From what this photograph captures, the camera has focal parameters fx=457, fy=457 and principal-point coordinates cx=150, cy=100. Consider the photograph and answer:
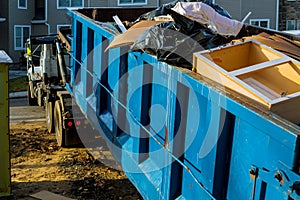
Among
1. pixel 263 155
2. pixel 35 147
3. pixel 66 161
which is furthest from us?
pixel 35 147

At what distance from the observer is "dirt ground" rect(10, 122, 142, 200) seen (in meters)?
7.15

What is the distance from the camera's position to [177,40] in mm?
4570

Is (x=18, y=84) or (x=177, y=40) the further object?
(x=18, y=84)

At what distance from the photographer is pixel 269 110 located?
308 cm

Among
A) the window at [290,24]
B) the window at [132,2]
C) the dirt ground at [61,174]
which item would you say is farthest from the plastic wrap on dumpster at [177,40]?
the window at [290,24]

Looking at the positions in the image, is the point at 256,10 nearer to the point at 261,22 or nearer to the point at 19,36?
the point at 261,22

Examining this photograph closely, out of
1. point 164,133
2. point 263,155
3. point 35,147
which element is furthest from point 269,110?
point 35,147

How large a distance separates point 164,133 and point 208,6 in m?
1.67

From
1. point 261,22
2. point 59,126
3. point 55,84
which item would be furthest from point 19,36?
point 59,126

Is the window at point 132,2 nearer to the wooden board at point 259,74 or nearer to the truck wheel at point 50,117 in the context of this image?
the truck wheel at point 50,117

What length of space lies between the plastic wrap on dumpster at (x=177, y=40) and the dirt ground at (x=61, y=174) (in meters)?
3.00

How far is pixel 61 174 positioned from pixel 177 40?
423 cm

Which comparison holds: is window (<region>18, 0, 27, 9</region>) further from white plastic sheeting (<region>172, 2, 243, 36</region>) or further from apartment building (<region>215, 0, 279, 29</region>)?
white plastic sheeting (<region>172, 2, 243, 36</region>)

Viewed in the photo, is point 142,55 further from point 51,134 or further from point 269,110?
point 51,134
